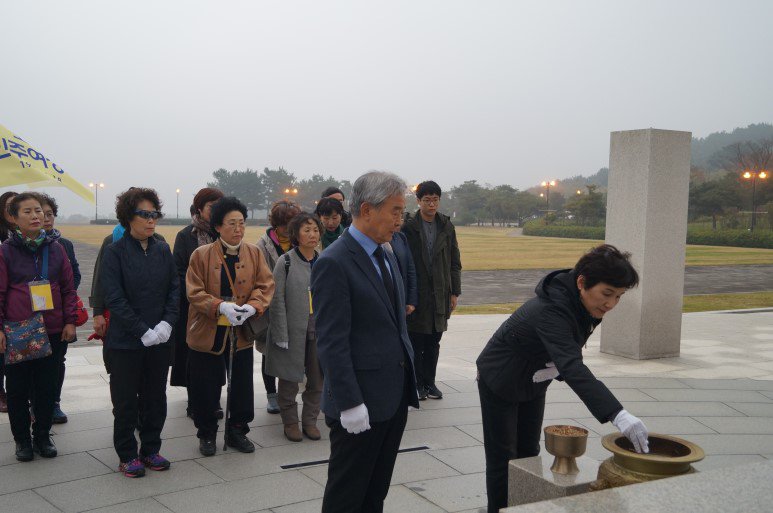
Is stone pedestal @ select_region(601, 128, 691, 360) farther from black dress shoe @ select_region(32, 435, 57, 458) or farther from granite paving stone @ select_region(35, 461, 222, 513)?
black dress shoe @ select_region(32, 435, 57, 458)

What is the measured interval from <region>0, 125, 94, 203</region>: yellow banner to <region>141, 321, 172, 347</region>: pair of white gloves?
5.79 feet

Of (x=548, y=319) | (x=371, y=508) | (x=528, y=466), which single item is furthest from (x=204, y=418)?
(x=548, y=319)

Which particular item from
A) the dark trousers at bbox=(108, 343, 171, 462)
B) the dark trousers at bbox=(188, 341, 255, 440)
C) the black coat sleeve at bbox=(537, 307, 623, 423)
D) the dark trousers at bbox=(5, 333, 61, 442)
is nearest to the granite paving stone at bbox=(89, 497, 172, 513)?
the dark trousers at bbox=(108, 343, 171, 462)

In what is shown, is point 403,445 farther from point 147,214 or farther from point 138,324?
point 147,214

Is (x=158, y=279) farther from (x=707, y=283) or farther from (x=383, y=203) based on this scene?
(x=707, y=283)

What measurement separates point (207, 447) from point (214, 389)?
1.34 ft

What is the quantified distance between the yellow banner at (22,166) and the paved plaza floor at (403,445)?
1961mm

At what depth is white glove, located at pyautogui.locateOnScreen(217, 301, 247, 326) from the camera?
487 cm

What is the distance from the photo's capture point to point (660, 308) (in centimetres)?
845

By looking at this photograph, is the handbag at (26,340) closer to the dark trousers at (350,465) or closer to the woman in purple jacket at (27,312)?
the woman in purple jacket at (27,312)

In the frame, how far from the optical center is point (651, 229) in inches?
326

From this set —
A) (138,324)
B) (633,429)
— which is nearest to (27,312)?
(138,324)

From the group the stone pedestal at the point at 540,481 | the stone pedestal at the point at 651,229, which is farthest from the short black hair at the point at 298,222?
the stone pedestal at the point at 651,229

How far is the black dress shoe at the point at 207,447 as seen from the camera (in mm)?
4957
